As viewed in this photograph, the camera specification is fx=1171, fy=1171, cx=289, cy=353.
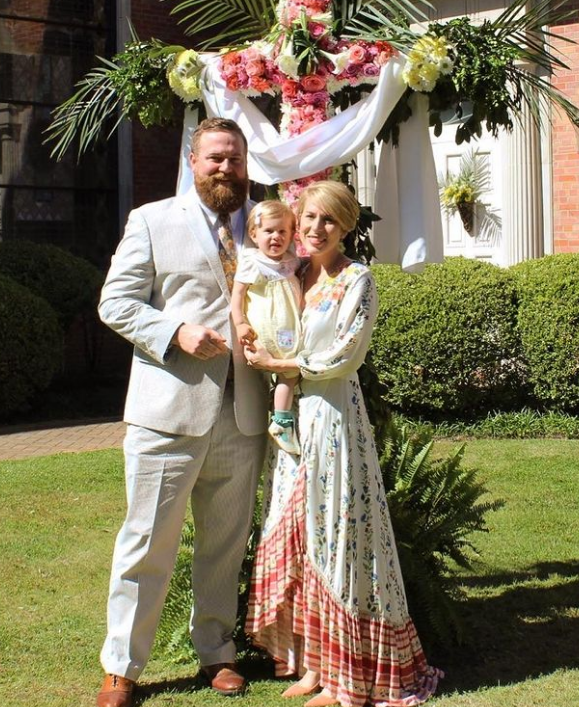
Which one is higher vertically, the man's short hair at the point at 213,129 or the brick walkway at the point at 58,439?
the man's short hair at the point at 213,129

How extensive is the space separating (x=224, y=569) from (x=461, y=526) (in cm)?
135

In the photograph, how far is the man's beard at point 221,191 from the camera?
4.34 meters

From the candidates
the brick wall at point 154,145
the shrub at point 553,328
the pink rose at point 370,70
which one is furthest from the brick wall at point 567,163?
the pink rose at point 370,70

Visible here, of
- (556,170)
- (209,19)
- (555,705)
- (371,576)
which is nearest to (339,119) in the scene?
(209,19)

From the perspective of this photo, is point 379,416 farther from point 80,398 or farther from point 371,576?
point 80,398

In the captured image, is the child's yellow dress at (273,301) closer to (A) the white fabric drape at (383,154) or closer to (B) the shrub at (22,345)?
(A) the white fabric drape at (383,154)

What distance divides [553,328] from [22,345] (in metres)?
5.15

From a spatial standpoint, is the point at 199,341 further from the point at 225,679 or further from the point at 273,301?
the point at 225,679

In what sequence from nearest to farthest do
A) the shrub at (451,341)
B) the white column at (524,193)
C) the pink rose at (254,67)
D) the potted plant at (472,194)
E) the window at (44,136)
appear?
the pink rose at (254,67)
the shrub at (451,341)
the white column at (524,193)
the potted plant at (472,194)
the window at (44,136)

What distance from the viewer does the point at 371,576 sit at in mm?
4379

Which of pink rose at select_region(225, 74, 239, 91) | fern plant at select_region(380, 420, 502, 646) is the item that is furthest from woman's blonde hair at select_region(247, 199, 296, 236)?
fern plant at select_region(380, 420, 502, 646)

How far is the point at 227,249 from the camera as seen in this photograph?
4.43 metres

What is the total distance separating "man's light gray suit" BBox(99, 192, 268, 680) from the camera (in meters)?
4.28

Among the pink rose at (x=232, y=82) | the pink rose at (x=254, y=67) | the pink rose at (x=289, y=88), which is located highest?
the pink rose at (x=254, y=67)
